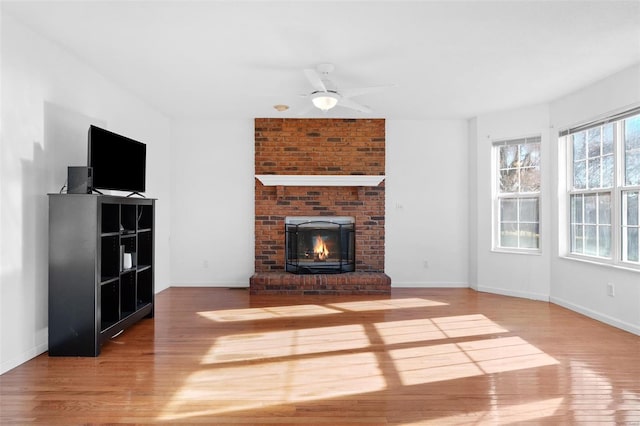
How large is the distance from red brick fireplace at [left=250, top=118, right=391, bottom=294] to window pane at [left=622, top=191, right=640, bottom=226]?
3019mm

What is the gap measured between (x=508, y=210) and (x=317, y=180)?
2.76 meters

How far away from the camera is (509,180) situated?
19.0ft

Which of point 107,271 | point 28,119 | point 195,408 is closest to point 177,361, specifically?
point 195,408

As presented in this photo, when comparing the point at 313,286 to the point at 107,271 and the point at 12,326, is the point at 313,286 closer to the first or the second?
the point at 107,271

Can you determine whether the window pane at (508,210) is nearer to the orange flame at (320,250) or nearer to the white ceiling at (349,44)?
the white ceiling at (349,44)

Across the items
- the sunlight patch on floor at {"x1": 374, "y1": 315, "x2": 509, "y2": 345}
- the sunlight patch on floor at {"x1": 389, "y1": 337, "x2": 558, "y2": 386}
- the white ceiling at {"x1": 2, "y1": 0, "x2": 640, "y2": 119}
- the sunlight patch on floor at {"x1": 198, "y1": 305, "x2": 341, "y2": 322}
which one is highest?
the white ceiling at {"x1": 2, "y1": 0, "x2": 640, "y2": 119}

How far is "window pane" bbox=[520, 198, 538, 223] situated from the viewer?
18.1 feet

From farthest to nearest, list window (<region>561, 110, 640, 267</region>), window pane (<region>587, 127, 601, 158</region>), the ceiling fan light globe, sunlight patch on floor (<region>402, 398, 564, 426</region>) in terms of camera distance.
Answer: window pane (<region>587, 127, 601, 158</region>), window (<region>561, 110, 640, 267</region>), the ceiling fan light globe, sunlight patch on floor (<region>402, 398, 564, 426</region>)

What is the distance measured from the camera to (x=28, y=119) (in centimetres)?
318

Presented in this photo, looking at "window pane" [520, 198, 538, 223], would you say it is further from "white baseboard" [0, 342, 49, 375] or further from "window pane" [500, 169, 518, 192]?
"white baseboard" [0, 342, 49, 375]

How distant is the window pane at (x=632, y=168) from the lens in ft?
13.2

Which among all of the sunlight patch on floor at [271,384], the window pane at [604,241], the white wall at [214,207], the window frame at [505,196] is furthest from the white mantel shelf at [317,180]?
the sunlight patch on floor at [271,384]

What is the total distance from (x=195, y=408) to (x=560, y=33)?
375 cm

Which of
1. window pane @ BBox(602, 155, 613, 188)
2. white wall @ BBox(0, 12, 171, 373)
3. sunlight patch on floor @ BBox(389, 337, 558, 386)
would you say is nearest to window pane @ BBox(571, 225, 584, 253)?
window pane @ BBox(602, 155, 613, 188)
